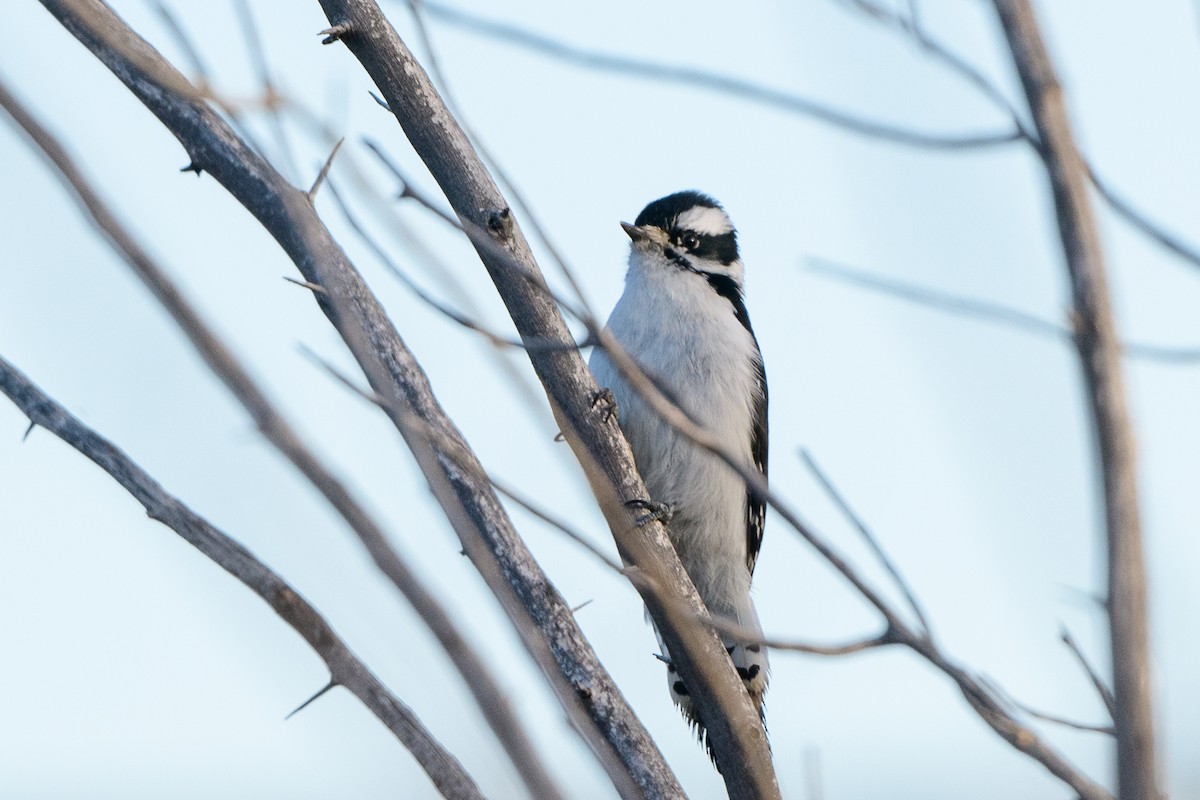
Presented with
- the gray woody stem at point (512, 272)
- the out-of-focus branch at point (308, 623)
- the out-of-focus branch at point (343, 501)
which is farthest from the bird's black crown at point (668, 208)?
the out-of-focus branch at point (343, 501)

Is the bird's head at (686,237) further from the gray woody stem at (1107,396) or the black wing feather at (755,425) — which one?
the gray woody stem at (1107,396)

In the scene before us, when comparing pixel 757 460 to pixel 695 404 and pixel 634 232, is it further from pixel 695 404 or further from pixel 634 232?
pixel 634 232

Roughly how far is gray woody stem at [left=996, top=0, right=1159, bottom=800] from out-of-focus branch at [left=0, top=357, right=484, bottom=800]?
1.66 m

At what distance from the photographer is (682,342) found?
238 inches

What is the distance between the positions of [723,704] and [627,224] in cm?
433

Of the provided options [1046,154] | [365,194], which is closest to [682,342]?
[365,194]

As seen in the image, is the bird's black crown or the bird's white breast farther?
the bird's black crown

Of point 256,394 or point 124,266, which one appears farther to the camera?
point 124,266

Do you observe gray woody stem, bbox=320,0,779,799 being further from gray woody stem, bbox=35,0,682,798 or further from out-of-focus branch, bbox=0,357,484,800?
out-of-focus branch, bbox=0,357,484,800

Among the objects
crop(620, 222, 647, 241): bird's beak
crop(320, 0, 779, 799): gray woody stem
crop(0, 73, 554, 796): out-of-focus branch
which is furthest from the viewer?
crop(620, 222, 647, 241): bird's beak

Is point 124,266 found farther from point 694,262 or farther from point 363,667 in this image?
point 694,262

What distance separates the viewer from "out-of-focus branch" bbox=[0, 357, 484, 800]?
275cm

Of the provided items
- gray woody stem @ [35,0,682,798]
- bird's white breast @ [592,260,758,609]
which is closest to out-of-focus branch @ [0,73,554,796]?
gray woody stem @ [35,0,682,798]

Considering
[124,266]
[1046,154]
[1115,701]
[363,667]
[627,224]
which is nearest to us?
[1115,701]
